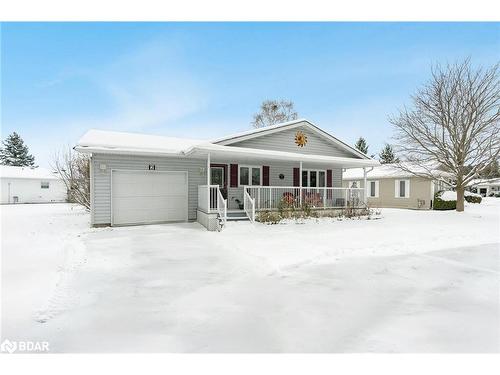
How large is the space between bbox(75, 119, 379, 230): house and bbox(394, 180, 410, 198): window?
812 centimetres

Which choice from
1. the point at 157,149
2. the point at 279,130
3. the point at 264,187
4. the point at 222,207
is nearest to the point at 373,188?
the point at 279,130

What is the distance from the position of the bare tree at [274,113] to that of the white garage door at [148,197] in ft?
61.5

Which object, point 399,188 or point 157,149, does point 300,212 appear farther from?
point 399,188

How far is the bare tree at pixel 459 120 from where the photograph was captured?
1574cm

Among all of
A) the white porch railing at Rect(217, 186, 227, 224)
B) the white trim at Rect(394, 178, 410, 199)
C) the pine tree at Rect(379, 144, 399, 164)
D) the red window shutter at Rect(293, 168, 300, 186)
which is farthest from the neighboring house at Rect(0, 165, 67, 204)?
the pine tree at Rect(379, 144, 399, 164)

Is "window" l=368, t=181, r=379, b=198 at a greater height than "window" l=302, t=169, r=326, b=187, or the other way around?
"window" l=302, t=169, r=326, b=187

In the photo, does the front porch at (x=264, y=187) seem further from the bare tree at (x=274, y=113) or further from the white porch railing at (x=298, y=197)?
the bare tree at (x=274, y=113)

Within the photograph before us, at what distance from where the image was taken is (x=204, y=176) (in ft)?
43.2

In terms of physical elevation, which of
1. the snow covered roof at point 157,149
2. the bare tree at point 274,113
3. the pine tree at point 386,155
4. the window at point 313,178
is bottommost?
the window at point 313,178

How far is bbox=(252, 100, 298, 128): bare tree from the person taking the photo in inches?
1163

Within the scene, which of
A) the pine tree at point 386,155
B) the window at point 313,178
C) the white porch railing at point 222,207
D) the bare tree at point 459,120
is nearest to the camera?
the white porch railing at point 222,207

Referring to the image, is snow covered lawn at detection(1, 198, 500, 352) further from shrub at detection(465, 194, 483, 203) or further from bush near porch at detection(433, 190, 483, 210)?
shrub at detection(465, 194, 483, 203)

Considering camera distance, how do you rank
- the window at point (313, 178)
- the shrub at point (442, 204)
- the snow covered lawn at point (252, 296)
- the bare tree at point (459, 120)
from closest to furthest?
the snow covered lawn at point (252, 296)
the window at point (313, 178)
the bare tree at point (459, 120)
the shrub at point (442, 204)

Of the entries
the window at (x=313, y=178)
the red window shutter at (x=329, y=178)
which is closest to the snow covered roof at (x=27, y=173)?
the window at (x=313, y=178)
